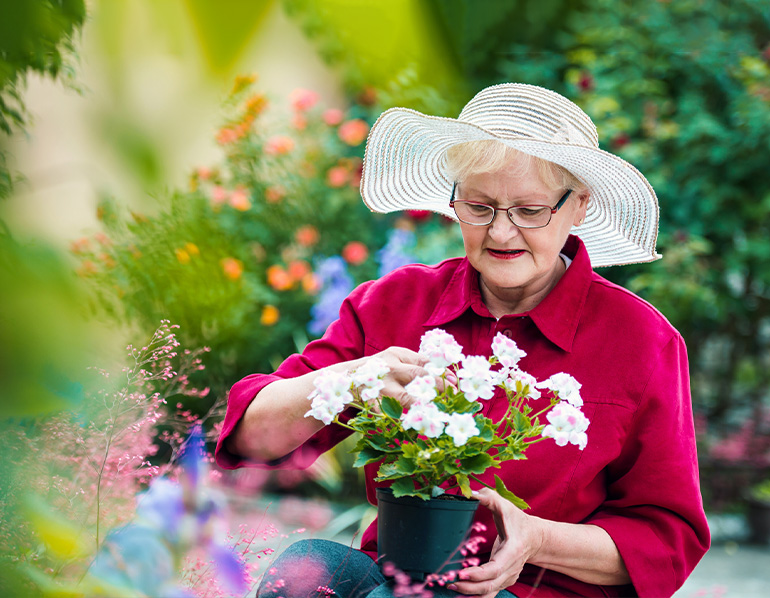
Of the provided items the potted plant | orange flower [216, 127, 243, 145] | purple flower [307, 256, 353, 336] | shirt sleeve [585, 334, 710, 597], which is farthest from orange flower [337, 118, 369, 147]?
the potted plant

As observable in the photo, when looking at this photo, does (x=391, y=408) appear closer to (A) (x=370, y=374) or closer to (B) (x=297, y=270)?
(A) (x=370, y=374)

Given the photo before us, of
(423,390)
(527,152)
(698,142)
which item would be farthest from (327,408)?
(698,142)

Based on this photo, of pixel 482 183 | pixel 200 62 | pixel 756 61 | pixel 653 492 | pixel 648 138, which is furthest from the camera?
pixel 648 138

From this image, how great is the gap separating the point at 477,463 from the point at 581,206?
2.68ft

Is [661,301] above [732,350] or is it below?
above

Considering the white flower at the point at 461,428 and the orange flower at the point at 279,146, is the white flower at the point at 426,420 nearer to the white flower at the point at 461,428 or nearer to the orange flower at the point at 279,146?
the white flower at the point at 461,428

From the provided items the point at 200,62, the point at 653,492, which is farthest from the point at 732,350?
the point at 200,62

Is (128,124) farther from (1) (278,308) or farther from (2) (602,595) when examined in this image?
(1) (278,308)

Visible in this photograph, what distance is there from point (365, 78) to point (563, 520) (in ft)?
10.8

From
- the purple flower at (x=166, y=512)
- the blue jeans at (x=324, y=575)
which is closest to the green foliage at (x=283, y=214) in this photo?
the blue jeans at (x=324, y=575)

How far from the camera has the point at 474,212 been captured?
5.24 ft

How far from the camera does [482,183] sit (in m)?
1.57

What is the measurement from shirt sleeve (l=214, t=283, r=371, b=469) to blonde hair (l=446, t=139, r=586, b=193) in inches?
15.8

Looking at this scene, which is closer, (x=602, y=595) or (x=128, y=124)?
(x=128, y=124)
